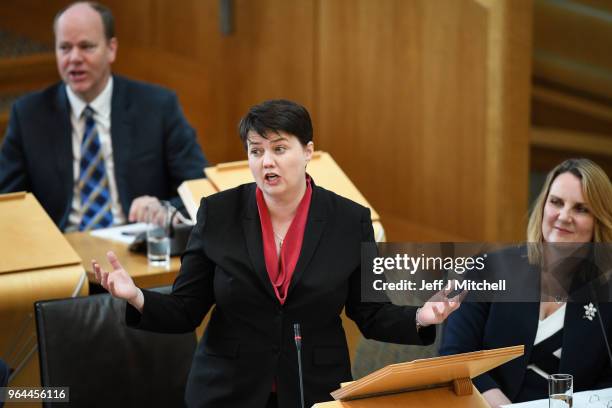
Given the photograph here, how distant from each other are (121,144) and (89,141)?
131 mm

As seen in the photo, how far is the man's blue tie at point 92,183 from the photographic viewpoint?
4324 mm

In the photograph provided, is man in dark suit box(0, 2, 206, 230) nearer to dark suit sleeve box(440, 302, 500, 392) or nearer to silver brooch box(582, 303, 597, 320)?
dark suit sleeve box(440, 302, 500, 392)

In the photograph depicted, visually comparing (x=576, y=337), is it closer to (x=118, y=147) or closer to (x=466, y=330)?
(x=466, y=330)

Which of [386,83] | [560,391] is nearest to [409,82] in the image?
[386,83]

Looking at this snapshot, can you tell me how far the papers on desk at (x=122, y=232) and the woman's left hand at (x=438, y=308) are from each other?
5.49ft

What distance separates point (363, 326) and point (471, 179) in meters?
2.54

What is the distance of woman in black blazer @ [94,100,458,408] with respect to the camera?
2.59m

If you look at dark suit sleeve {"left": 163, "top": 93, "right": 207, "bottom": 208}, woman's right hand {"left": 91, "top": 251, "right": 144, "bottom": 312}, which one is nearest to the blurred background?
dark suit sleeve {"left": 163, "top": 93, "right": 207, "bottom": 208}

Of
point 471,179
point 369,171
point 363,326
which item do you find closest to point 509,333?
point 363,326

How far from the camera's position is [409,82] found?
5387 millimetres

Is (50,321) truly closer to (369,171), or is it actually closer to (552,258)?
(552,258)

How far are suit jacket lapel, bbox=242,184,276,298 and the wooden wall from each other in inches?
97.7

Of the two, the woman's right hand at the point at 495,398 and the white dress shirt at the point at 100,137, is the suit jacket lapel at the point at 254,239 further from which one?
the white dress shirt at the point at 100,137

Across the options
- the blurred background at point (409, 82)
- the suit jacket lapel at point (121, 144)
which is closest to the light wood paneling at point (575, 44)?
the blurred background at point (409, 82)
